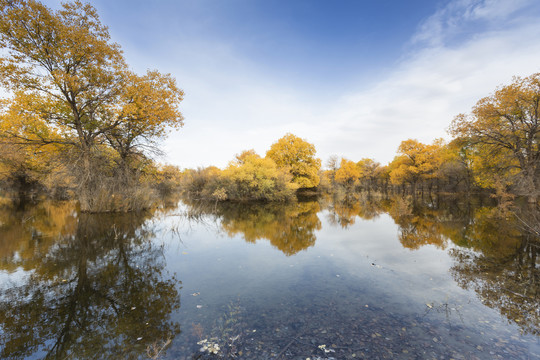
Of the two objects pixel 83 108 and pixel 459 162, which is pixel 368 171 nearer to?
pixel 459 162

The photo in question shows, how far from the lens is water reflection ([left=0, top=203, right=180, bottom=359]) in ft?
12.4

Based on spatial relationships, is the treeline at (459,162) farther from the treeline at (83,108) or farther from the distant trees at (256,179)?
the treeline at (83,108)

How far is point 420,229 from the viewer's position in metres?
13.6

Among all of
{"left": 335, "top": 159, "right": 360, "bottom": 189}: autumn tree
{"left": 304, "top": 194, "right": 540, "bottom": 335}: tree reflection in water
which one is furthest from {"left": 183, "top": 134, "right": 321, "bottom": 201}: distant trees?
{"left": 335, "top": 159, "right": 360, "bottom": 189}: autumn tree

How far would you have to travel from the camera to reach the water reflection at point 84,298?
12.4ft

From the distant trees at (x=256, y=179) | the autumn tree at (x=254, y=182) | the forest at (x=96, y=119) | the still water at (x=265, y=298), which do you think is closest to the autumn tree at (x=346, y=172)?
the distant trees at (x=256, y=179)

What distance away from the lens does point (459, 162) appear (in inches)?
1535

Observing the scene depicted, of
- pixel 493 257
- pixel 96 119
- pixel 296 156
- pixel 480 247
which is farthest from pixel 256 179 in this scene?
pixel 493 257

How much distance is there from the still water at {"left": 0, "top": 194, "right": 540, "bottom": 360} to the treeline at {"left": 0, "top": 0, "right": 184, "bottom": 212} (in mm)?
6217

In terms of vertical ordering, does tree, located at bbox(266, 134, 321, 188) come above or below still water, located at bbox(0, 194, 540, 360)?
above

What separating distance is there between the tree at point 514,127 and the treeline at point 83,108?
1045 inches

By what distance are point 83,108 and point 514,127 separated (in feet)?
111

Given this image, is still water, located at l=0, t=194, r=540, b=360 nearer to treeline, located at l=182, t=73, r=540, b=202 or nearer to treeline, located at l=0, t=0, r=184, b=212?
treeline, located at l=0, t=0, r=184, b=212

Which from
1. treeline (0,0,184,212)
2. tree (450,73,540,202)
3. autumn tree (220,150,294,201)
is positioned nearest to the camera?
treeline (0,0,184,212)
